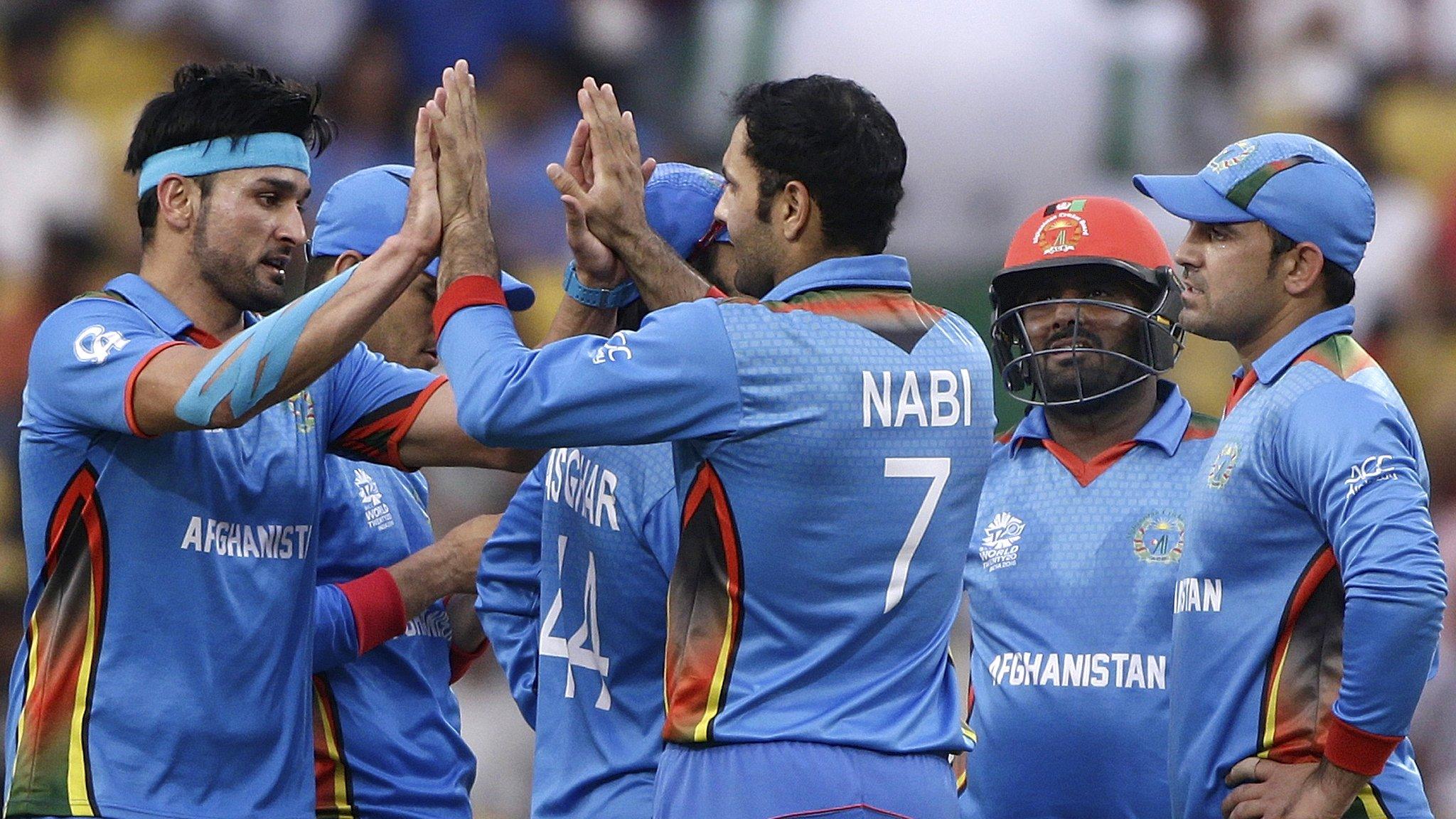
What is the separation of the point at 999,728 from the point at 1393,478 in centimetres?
135

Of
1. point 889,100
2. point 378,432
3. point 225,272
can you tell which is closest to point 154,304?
point 225,272

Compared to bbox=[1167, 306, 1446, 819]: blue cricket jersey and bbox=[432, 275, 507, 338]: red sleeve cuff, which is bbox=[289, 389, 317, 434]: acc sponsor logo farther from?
bbox=[1167, 306, 1446, 819]: blue cricket jersey

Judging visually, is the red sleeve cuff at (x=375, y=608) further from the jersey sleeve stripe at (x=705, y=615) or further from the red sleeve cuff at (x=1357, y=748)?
the red sleeve cuff at (x=1357, y=748)

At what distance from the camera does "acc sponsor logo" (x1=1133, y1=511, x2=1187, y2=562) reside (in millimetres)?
4109

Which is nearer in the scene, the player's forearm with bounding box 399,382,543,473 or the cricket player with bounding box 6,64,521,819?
the cricket player with bounding box 6,64,521,819

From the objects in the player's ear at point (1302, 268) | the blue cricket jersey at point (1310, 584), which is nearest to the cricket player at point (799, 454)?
the blue cricket jersey at point (1310, 584)

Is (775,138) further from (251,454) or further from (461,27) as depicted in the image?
(461,27)

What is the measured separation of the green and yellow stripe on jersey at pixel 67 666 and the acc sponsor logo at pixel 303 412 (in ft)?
1.35

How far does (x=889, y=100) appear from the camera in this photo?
27.8 ft

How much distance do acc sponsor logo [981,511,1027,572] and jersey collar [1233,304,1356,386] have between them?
0.94 metres

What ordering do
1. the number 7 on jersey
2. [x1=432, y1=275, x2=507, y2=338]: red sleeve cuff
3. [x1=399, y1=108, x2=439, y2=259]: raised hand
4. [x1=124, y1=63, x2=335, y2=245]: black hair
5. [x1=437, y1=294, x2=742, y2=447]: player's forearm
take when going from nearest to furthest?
[x1=437, y1=294, x2=742, y2=447]: player's forearm < the number 7 on jersey < [x1=432, y1=275, x2=507, y2=338]: red sleeve cuff < [x1=399, y1=108, x2=439, y2=259]: raised hand < [x1=124, y1=63, x2=335, y2=245]: black hair

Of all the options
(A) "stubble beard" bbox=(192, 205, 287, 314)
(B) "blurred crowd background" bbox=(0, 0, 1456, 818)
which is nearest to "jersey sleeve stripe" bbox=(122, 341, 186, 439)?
(A) "stubble beard" bbox=(192, 205, 287, 314)

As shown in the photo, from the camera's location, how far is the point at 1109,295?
448 cm

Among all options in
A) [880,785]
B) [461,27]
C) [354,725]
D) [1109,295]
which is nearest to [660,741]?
[880,785]
